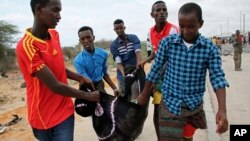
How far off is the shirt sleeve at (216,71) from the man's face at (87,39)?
Answer: 6.44 ft

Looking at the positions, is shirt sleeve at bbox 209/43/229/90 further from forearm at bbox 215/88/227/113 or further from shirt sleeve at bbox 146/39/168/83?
shirt sleeve at bbox 146/39/168/83

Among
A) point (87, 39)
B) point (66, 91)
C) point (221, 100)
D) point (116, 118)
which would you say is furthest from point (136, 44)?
point (66, 91)

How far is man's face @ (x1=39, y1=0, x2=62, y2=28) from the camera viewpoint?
3.27 m

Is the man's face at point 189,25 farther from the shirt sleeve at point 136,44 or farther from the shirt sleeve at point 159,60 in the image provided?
the shirt sleeve at point 136,44

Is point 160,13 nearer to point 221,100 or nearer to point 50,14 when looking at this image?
point 221,100

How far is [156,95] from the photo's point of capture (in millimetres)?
4902

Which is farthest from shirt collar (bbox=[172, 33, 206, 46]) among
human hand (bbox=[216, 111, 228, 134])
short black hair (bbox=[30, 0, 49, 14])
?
short black hair (bbox=[30, 0, 49, 14])

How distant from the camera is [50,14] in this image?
3.29 metres

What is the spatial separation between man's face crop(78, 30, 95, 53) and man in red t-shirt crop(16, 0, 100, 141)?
1.44 m

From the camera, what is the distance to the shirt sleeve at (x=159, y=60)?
375cm

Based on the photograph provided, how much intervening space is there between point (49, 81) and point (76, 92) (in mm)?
268

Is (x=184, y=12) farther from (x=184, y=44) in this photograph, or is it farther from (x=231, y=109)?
(x=231, y=109)

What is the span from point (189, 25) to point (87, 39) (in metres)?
1.88

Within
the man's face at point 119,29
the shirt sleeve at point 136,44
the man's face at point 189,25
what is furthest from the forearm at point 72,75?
the man's face at point 119,29
